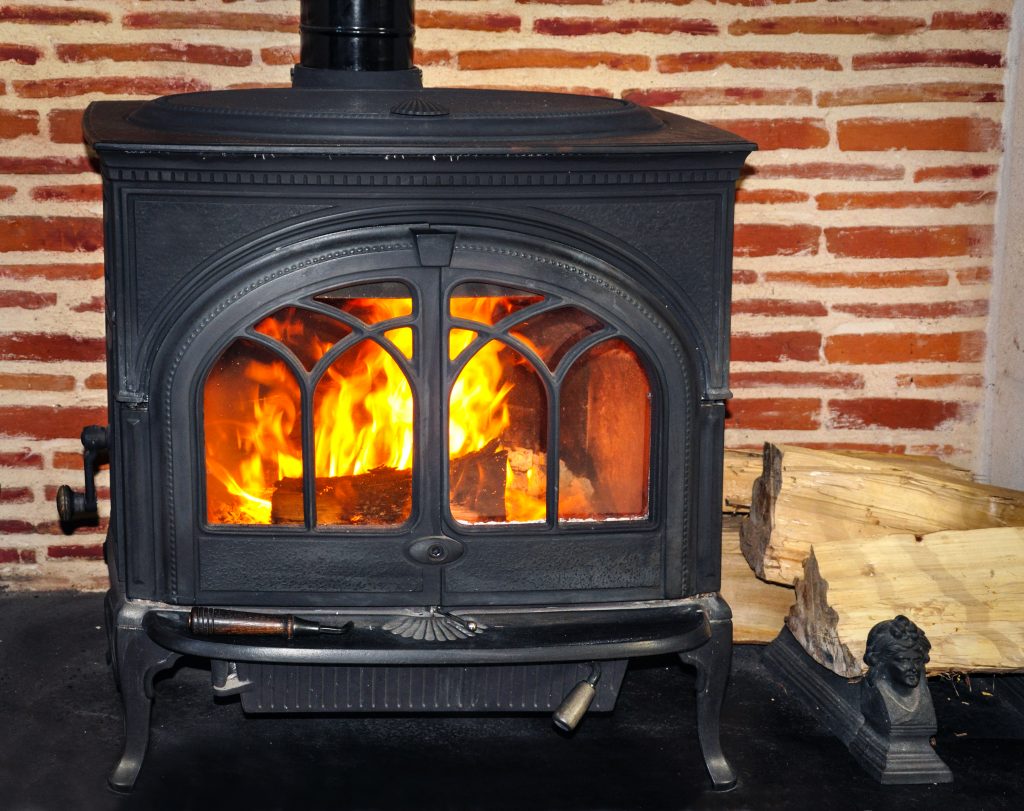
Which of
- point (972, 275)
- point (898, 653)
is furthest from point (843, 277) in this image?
point (898, 653)

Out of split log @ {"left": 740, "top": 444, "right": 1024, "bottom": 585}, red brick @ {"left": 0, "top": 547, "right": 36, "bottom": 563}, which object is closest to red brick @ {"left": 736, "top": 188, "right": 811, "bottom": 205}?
split log @ {"left": 740, "top": 444, "right": 1024, "bottom": 585}

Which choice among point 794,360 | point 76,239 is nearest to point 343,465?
point 76,239

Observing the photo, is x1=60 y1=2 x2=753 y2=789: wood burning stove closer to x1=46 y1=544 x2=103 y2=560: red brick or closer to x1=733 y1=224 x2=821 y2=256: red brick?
x1=733 y1=224 x2=821 y2=256: red brick

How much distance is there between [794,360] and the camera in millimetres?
2900

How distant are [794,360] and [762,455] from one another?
0.23m

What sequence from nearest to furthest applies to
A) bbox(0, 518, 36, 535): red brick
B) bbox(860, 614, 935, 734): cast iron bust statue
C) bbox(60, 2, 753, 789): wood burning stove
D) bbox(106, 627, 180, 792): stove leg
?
bbox(60, 2, 753, 789): wood burning stove, bbox(106, 627, 180, 792): stove leg, bbox(860, 614, 935, 734): cast iron bust statue, bbox(0, 518, 36, 535): red brick

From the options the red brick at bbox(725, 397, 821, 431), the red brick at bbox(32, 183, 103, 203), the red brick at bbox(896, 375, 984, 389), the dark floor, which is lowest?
the dark floor

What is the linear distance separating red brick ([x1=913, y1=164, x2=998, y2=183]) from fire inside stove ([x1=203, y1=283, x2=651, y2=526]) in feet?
3.09

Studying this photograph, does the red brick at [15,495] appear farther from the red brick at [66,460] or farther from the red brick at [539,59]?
the red brick at [539,59]

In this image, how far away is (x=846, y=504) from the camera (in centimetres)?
265

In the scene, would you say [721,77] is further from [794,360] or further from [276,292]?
[276,292]

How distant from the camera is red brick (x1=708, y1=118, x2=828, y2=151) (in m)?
2.79

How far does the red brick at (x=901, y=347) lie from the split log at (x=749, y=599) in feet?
1.44

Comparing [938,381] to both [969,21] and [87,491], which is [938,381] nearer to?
[969,21]
